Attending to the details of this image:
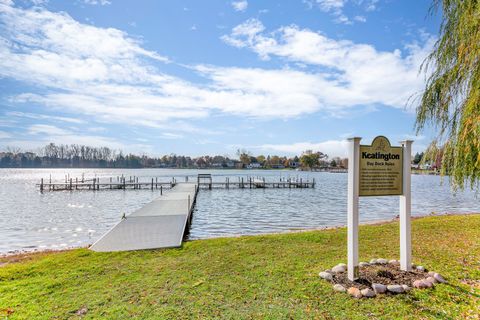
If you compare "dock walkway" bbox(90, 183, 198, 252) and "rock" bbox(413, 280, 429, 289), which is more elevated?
"rock" bbox(413, 280, 429, 289)

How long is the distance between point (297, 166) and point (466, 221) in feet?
563

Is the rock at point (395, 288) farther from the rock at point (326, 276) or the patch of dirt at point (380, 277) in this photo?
the rock at point (326, 276)

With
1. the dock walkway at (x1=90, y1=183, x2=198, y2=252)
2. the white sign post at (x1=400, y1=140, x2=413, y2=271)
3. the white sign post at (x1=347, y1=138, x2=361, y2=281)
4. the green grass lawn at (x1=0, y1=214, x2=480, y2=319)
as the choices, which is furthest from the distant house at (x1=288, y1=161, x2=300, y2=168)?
the white sign post at (x1=347, y1=138, x2=361, y2=281)

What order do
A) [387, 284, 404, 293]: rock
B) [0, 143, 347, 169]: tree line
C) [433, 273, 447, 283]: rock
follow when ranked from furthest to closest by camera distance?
[0, 143, 347, 169]: tree line, [433, 273, 447, 283]: rock, [387, 284, 404, 293]: rock

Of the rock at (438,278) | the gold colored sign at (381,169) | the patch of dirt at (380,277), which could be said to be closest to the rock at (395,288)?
the patch of dirt at (380,277)

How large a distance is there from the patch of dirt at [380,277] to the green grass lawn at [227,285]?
0.41 m

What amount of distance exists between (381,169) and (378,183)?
30cm

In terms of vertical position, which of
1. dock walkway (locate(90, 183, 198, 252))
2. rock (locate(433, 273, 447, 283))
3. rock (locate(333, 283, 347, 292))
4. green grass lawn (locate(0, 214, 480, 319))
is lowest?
dock walkway (locate(90, 183, 198, 252))

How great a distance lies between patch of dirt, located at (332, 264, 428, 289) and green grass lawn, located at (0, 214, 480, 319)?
1.34ft

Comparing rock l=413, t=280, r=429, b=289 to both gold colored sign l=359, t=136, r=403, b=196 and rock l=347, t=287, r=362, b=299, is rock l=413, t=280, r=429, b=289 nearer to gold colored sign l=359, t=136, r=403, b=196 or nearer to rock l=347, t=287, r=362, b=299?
rock l=347, t=287, r=362, b=299

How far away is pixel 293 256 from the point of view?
768 centimetres

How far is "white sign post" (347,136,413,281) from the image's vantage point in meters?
5.55

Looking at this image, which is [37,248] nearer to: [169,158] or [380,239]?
[380,239]

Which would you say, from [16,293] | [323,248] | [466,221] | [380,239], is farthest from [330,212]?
[16,293]
